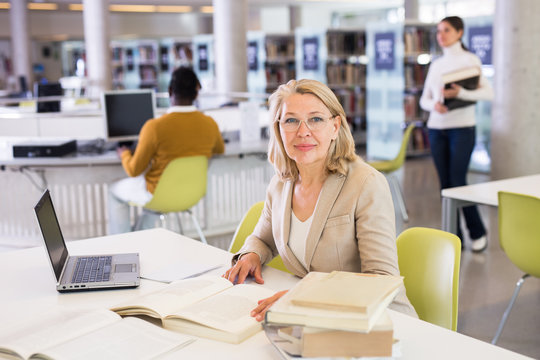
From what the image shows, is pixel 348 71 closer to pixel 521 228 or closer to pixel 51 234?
pixel 521 228

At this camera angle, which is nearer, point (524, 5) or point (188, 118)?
point (188, 118)

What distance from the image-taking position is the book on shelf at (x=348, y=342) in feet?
3.97

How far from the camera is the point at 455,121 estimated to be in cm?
460

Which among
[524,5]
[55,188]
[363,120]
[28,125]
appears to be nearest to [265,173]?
[55,188]

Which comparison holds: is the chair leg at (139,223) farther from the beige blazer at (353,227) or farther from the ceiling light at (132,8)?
the ceiling light at (132,8)

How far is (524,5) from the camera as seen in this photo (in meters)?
5.46

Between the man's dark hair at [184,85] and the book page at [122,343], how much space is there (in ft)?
9.19

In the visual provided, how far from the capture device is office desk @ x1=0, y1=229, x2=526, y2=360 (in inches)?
55.5

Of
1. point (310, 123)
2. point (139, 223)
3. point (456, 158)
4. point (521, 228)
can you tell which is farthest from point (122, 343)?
point (456, 158)

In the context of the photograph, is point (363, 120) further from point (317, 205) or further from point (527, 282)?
point (317, 205)

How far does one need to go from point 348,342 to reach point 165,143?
9.95 ft

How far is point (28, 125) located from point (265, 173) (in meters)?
2.00

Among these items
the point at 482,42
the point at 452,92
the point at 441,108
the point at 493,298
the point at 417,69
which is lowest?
the point at 493,298

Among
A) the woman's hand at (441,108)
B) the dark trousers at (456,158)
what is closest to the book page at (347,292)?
the dark trousers at (456,158)
